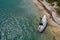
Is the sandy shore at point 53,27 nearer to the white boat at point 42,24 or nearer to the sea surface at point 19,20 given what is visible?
the white boat at point 42,24

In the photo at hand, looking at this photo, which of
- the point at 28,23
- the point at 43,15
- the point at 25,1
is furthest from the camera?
the point at 25,1

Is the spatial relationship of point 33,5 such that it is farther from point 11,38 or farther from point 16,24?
point 11,38

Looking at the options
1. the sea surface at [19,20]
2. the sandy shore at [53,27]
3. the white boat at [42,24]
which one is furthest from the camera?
the white boat at [42,24]

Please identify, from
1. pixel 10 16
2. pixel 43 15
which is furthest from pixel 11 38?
→ pixel 43 15

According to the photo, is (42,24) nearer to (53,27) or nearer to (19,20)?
(53,27)

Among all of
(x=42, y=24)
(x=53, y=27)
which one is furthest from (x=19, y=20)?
(x=53, y=27)

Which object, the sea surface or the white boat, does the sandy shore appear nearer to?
the white boat

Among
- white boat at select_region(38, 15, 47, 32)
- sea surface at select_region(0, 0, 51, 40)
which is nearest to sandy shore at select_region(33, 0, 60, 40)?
white boat at select_region(38, 15, 47, 32)

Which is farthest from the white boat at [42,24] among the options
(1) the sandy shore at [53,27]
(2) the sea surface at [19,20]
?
(1) the sandy shore at [53,27]
